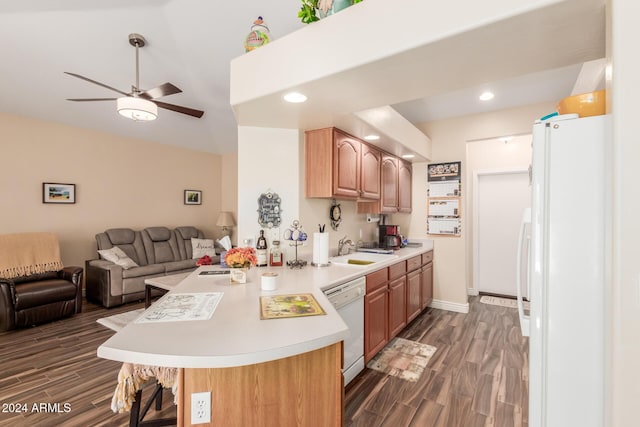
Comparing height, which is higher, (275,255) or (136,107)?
(136,107)

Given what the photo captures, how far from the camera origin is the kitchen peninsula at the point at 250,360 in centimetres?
103

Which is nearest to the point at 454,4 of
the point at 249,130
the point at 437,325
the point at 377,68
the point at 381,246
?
the point at 377,68

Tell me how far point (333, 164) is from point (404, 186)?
6.01ft

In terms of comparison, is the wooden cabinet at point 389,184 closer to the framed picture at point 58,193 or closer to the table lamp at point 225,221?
the table lamp at point 225,221

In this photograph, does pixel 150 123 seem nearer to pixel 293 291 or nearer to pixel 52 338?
pixel 52 338

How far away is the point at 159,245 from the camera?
521 centimetres

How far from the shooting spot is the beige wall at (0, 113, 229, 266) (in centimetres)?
400

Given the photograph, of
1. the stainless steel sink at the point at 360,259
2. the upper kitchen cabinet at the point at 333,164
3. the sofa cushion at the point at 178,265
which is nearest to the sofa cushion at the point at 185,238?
the sofa cushion at the point at 178,265

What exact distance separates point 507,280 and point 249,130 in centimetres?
459

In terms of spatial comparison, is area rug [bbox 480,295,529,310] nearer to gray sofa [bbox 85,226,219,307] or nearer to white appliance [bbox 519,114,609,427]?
white appliance [bbox 519,114,609,427]

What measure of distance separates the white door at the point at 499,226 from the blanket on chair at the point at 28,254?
6.18m

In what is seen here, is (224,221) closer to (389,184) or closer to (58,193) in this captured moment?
(58,193)

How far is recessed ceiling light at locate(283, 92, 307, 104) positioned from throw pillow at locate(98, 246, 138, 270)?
12.3 feet

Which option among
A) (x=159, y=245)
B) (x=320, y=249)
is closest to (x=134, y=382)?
(x=320, y=249)
